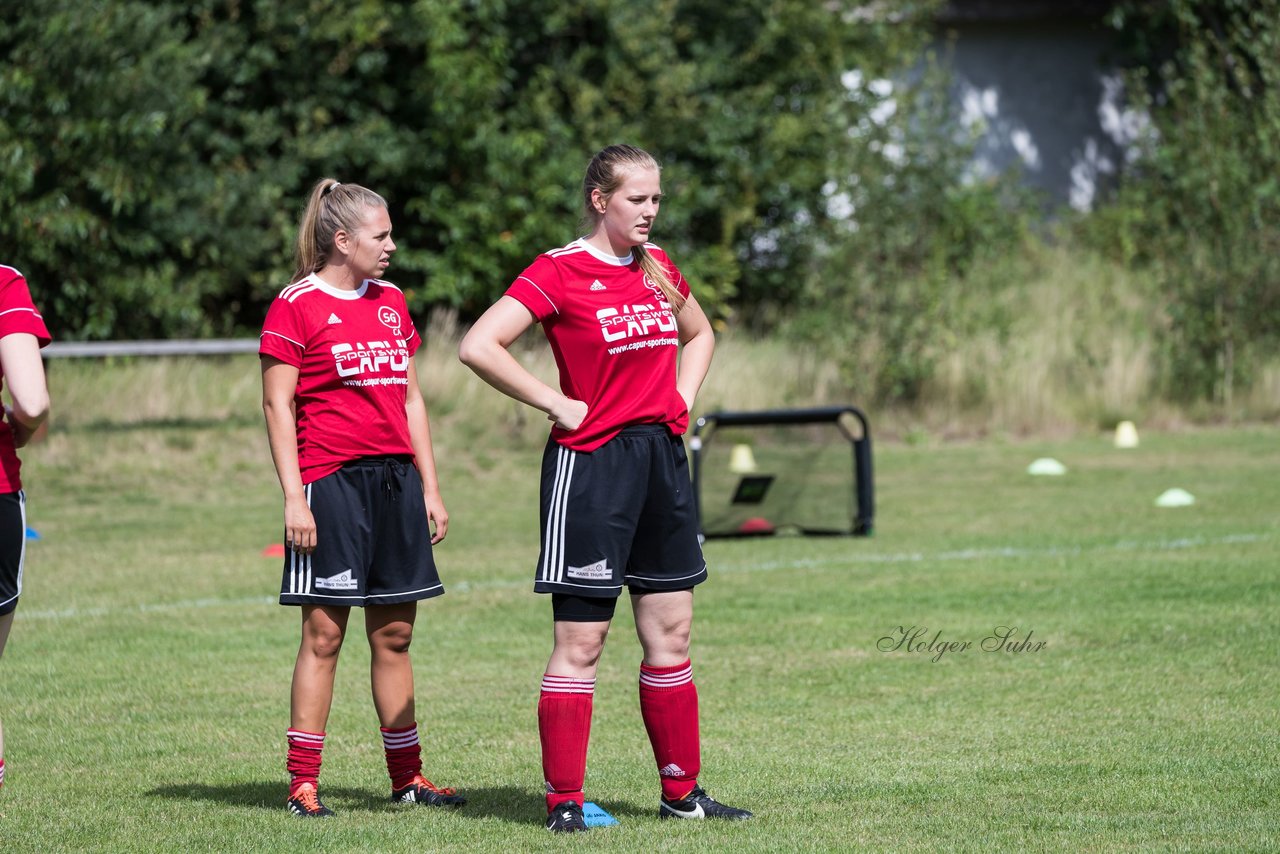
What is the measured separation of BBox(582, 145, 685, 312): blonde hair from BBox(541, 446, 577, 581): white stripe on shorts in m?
0.56

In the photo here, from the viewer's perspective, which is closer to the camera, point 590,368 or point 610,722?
point 590,368

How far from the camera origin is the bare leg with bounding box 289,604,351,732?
16.6 feet

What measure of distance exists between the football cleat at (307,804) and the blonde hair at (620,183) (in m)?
1.82

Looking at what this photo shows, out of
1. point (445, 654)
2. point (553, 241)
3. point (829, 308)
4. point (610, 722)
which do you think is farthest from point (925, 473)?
point (610, 722)

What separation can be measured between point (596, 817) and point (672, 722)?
35 cm

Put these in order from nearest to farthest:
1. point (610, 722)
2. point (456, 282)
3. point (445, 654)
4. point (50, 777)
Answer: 1. point (50, 777)
2. point (610, 722)
3. point (445, 654)
4. point (456, 282)

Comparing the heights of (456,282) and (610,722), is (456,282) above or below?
above

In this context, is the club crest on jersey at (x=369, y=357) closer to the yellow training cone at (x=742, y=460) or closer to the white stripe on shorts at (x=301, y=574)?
the white stripe on shorts at (x=301, y=574)

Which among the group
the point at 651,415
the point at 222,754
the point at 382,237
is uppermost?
the point at 382,237

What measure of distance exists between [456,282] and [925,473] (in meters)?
7.86

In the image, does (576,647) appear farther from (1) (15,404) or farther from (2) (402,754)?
(1) (15,404)

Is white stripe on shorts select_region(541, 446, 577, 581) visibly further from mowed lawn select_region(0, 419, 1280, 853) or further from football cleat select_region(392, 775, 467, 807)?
football cleat select_region(392, 775, 467, 807)

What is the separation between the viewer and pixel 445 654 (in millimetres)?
7938

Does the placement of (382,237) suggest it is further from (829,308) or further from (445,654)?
(829,308)
